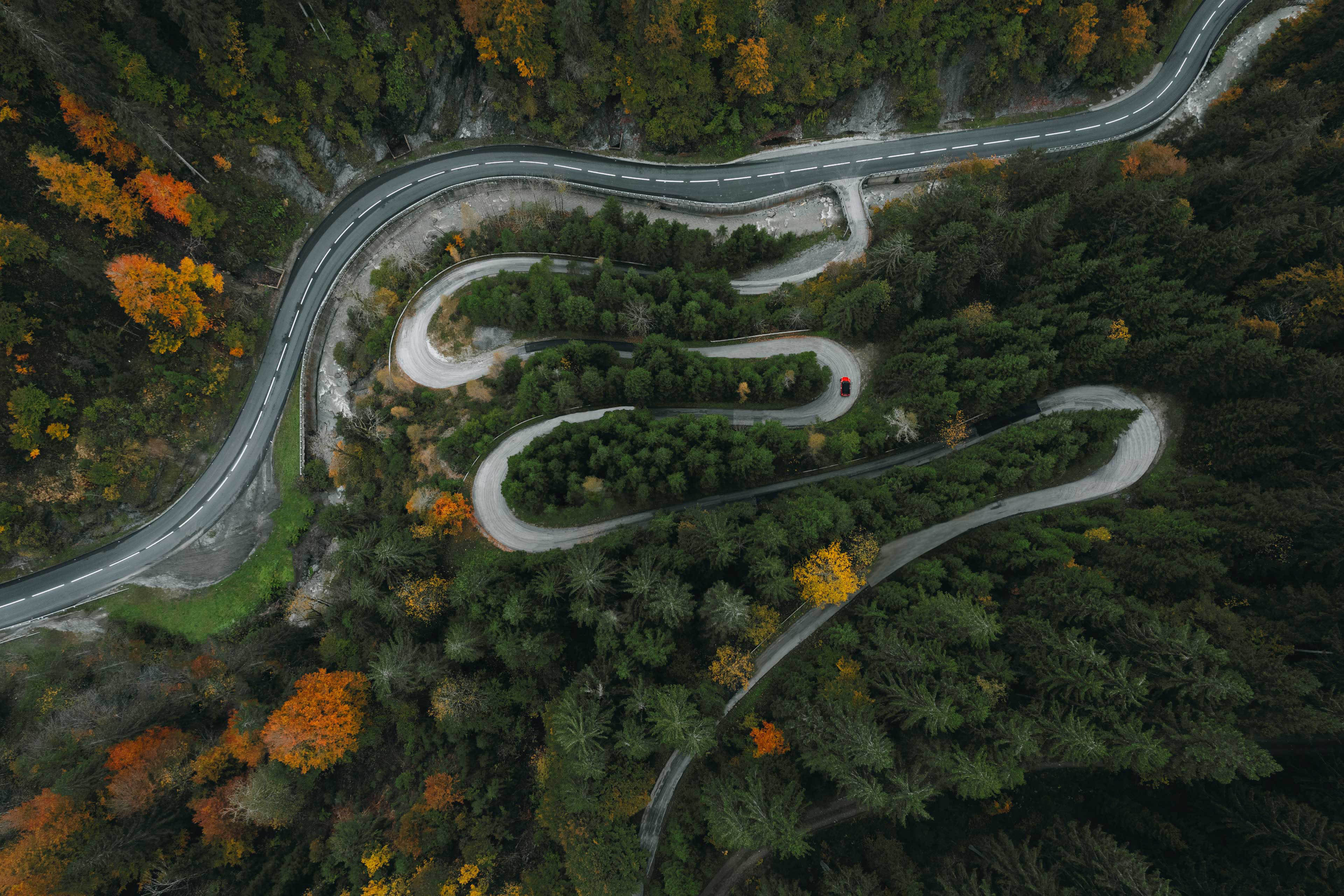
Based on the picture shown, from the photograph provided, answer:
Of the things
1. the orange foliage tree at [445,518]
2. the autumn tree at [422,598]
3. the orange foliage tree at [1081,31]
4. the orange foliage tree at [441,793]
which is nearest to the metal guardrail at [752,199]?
the orange foliage tree at [1081,31]

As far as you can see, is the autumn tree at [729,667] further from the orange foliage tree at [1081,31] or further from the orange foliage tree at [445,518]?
the orange foliage tree at [1081,31]

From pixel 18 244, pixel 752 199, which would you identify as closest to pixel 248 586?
Answer: pixel 18 244

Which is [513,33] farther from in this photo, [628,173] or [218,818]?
[218,818]

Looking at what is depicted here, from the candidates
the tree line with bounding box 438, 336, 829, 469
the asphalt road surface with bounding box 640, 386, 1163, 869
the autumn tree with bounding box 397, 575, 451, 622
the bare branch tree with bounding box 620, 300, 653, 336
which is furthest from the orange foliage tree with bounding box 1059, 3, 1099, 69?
the autumn tree with bounding box 397, 575, 451, 622

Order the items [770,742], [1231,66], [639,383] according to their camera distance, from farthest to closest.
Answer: [1231,66], [639,383], [770,742]

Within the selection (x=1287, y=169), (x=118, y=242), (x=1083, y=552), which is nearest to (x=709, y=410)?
(x=1083, y=552)

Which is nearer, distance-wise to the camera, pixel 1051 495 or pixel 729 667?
pixel 729 667
